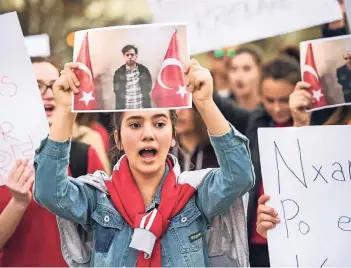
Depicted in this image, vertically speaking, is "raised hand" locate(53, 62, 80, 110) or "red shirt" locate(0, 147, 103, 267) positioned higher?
"raised hand" locate(53, 62, 80, 110)

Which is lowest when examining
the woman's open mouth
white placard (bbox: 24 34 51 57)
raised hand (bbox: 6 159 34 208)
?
raised hand (bbox: 6 159 34 208)

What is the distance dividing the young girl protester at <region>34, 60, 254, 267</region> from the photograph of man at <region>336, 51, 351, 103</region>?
27 centimetres

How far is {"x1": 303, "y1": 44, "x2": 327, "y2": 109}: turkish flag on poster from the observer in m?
A: 1.29

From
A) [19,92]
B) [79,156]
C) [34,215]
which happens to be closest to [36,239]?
[34,215]

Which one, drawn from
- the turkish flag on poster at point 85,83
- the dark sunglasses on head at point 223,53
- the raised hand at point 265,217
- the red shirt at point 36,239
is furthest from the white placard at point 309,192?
the red shirt at point 36,239

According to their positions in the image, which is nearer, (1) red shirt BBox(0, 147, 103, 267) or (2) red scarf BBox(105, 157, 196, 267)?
(2) red scarf BBox(105, 157, 196, 267)

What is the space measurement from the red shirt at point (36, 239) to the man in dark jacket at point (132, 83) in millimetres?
335

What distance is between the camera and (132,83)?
1232 millimetres

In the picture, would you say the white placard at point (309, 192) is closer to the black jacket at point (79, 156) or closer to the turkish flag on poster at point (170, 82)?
the turkish flag on poster at point (170, 82)

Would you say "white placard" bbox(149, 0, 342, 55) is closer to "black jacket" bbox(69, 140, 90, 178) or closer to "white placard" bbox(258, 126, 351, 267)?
"white placard" bbox(258, 126, 351, 267)

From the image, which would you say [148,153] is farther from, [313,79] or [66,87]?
[313,79]

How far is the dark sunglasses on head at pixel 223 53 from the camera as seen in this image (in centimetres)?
130

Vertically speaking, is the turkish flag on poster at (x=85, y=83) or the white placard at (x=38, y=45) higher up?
the white placard at (x=38, y=45)

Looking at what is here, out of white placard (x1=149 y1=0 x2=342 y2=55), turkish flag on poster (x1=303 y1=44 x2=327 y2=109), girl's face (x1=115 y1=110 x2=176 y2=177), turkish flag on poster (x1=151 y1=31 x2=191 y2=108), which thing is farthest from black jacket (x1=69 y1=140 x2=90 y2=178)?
turkish flag on poster (x1=303 y1=44 x2=327 y2=109)
